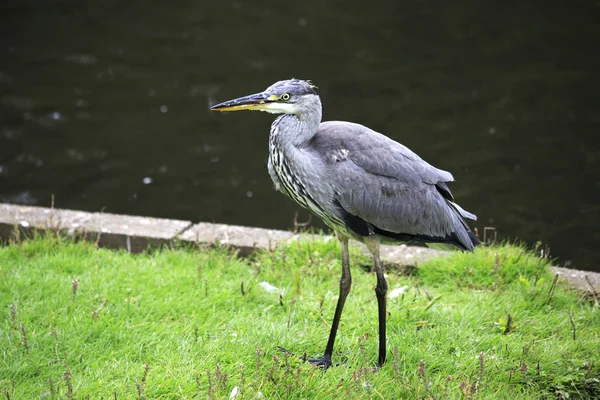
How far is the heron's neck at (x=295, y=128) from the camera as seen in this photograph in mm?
4344

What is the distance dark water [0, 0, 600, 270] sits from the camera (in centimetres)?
827

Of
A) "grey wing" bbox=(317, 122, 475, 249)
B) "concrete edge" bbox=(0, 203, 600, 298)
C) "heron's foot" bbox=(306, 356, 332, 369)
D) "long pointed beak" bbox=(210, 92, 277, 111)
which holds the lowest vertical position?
"heron's foot" bbox=(306, 356, 332, 369)

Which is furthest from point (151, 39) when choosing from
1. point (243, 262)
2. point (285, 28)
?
point (243, 262)

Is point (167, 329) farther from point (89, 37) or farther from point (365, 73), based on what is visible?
point (89, 37)

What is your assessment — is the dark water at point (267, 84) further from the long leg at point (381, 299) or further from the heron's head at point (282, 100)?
the heron's head at point (282, 100)

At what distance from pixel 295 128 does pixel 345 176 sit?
15.7 inches

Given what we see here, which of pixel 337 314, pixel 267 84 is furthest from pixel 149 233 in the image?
pixel 267 84

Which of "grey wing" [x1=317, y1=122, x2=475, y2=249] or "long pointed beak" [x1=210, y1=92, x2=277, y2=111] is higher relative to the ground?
"long pointed beak" [x1=210, y1=92, x2=277, y2=111]

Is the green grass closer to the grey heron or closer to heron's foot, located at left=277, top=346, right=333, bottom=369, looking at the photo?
heron's foot, located at left=277, top=346, right=333, bottom=369

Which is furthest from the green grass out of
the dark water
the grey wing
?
the dark water

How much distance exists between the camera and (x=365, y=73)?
11.2 m

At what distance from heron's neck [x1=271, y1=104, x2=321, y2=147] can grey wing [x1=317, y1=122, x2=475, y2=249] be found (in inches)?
4.0

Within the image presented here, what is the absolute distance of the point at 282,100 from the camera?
14.2ft

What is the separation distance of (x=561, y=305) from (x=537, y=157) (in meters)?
4.03
